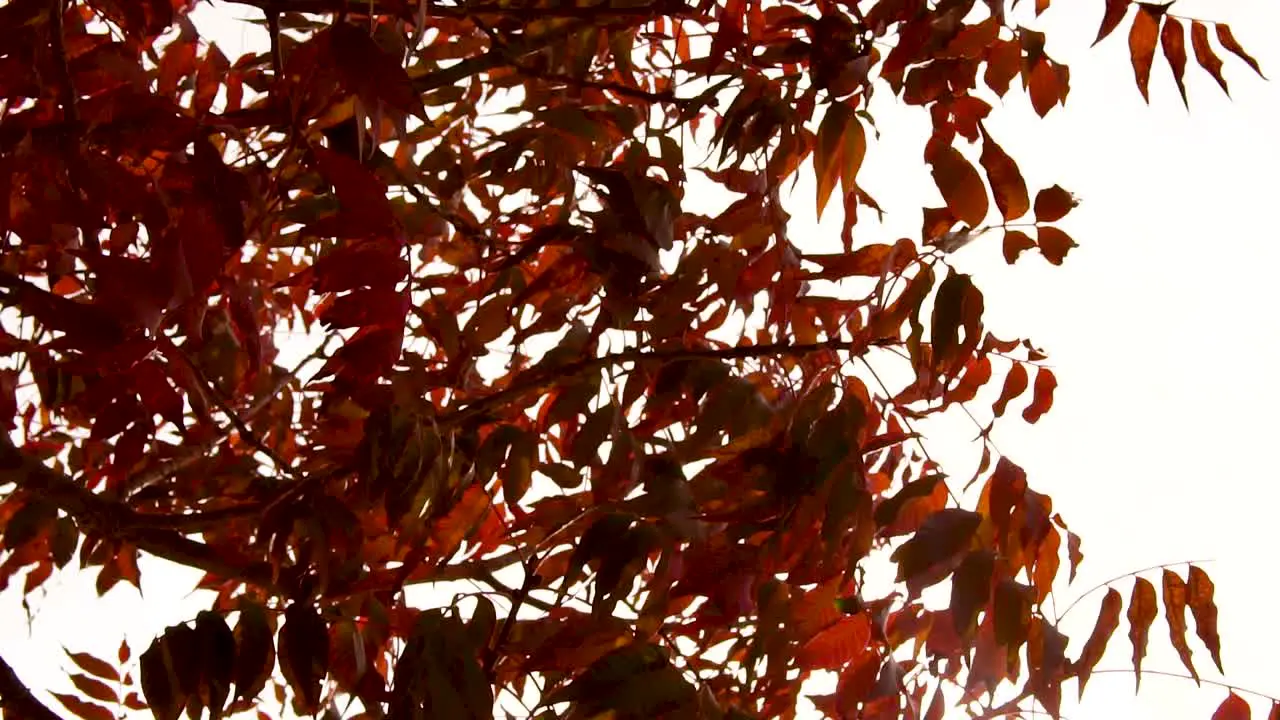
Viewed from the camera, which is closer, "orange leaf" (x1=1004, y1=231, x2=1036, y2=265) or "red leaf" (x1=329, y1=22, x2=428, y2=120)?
"red leaf" (x1=329, y1=22, x2=428, y2=120)

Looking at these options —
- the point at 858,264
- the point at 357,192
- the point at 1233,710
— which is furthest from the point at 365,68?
the point at 1233,710

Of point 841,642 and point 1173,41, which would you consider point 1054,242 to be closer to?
point 1173,41

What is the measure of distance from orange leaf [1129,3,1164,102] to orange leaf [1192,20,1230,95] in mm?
22

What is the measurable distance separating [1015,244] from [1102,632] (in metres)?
0.25

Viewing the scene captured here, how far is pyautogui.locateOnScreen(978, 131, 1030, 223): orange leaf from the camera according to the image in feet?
2.07

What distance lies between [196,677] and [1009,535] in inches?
18.6

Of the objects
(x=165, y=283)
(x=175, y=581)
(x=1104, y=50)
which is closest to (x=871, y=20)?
(x=165, y=283)

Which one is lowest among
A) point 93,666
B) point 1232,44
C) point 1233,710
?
point 1233,710

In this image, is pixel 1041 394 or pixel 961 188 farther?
pixel 1041 394

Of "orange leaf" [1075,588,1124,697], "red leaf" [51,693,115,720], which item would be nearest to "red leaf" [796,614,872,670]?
"orange leaf" [1075,588,1124,697]

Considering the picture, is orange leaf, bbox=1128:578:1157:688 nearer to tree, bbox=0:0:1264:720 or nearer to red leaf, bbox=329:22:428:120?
tree, bbox=0:0:1264:720

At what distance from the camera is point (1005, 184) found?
0.63 m

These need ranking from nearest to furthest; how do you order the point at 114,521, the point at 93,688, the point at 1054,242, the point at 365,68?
the point at 365,68 → the point at 1054,242 → the point at 114,521 → the point at 93,688

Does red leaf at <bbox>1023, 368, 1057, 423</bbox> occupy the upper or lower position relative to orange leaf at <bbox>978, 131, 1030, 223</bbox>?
lower
